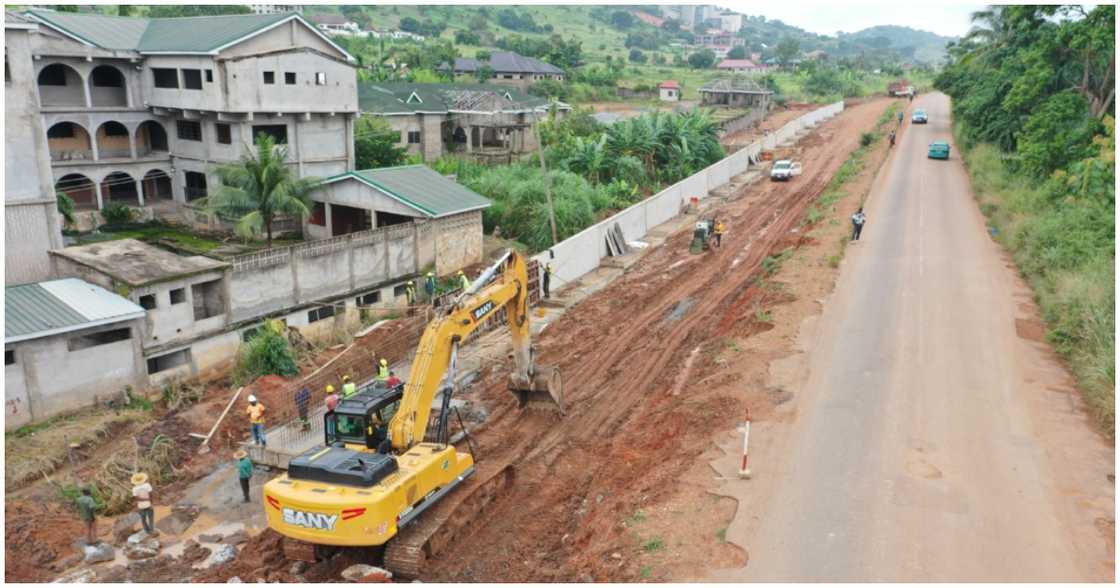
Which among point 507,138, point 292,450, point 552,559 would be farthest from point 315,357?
point 507,138

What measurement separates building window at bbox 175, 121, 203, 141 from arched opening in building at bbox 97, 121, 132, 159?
7.36ft

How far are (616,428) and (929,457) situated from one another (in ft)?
22.8

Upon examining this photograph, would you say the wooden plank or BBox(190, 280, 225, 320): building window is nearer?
the wooden plank

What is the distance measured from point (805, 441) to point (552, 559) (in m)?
5.77

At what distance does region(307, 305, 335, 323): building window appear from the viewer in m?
25.7

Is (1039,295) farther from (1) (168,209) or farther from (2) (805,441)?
(1) (168,209)

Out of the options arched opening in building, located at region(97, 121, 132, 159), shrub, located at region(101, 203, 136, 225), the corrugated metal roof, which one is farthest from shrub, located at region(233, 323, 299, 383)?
arched opening in building, located at region(97, 121, 132, 159)

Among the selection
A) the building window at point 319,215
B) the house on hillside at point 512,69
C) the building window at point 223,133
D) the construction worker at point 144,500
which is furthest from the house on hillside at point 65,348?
the house on hillside at point 512,69

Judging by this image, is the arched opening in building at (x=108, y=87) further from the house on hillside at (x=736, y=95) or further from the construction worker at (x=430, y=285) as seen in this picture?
the house on hillside at (x=736, y=95)

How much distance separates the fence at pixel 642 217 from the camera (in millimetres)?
31453

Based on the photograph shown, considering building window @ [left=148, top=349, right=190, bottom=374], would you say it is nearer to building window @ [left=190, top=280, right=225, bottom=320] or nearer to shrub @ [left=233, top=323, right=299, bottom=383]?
building window @ [left=190, top=280, right=225, bottom=320]

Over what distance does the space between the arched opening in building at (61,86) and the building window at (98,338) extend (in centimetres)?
1932

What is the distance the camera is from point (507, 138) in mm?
52812

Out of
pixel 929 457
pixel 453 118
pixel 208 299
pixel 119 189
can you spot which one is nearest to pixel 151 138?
pixel 119 189
